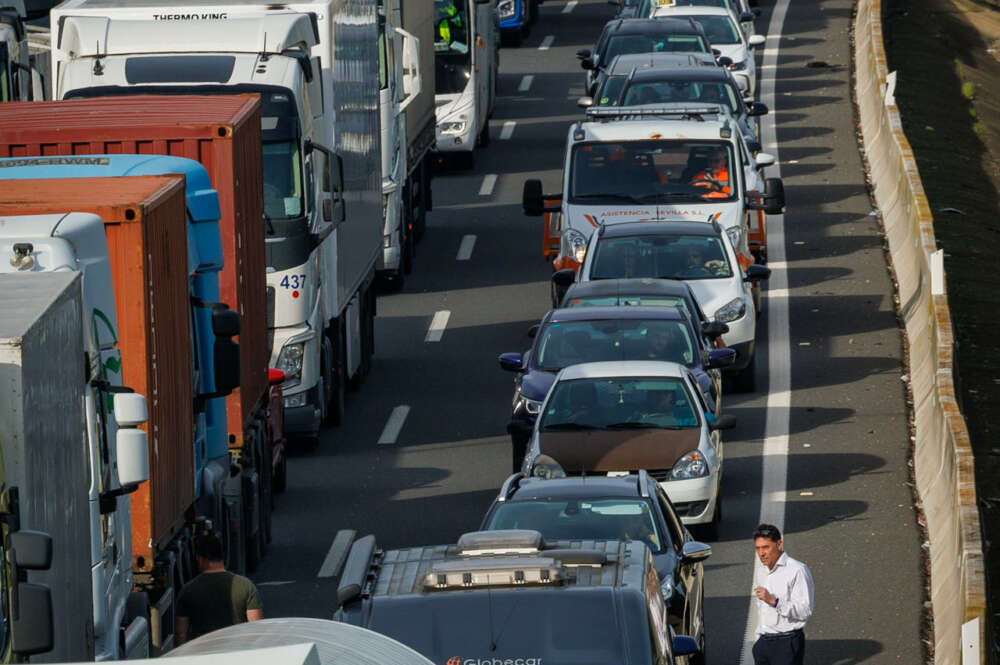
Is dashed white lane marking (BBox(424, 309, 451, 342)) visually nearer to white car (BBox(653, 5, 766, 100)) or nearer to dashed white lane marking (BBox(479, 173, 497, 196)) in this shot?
dashed white lane marking (BBox(479, 173, 497, 196))

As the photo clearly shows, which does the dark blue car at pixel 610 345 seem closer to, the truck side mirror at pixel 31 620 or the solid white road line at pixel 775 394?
the solid white road line at pixel 775 394

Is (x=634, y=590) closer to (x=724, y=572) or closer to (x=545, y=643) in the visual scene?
(x=545, y=643)

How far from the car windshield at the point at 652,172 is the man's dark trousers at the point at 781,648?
1289 cm

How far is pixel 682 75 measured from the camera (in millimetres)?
32594

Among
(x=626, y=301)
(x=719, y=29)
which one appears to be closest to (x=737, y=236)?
(x=626, y=301)

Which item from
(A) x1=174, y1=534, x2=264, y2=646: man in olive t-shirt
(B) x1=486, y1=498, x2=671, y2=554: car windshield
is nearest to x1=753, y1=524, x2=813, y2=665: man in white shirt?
(B) x1=486, y1=498, x2=671, y2=554: car windshield

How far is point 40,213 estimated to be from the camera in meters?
12.0

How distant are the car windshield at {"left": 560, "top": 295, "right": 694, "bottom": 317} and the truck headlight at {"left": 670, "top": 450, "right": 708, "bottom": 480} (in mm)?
4144

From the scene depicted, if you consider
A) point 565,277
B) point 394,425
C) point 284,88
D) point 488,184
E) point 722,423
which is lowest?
point 488,184

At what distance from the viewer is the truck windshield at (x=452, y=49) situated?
34875mm

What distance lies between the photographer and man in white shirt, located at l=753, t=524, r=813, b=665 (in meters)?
13.2

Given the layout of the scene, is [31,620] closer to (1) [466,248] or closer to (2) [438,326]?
(2) [438,326]

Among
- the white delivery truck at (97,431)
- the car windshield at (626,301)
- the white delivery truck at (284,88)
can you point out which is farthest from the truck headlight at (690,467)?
the white delivery truck at (97,431)

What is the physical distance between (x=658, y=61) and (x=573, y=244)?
396 inches
